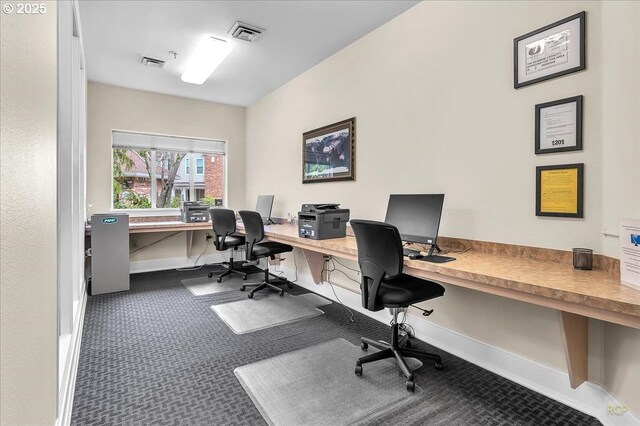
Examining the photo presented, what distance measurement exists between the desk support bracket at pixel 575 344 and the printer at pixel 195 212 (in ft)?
15.3

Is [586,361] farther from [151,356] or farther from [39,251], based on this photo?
[151,356]

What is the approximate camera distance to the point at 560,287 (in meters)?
1.46

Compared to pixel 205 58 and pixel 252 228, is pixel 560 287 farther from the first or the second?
pixel 205 58

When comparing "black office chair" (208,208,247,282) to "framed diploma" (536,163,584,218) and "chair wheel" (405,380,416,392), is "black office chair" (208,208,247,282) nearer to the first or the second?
"chair wheel" (405,380,416,392)

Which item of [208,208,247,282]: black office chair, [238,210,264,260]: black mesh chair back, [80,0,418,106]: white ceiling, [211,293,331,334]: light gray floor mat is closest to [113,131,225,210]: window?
[80,0,418,106]: white ceiling

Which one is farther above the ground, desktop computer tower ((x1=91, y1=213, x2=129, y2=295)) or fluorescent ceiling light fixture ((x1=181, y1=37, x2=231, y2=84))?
fluorescent ceiling light fixture ((x1=181, y1=37, x2=231, y2=84))

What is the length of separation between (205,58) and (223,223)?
2111 millimetres

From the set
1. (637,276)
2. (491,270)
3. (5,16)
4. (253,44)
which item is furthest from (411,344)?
(253,44)

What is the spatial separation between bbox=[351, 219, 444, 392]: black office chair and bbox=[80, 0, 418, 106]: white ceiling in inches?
82.0

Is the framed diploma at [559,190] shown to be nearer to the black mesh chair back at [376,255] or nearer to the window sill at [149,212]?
the black mesh chair back at [376,255]

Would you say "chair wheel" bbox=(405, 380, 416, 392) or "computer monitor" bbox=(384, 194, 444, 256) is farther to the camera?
"computer monitor" bbox=(384, 194, 444, 256)

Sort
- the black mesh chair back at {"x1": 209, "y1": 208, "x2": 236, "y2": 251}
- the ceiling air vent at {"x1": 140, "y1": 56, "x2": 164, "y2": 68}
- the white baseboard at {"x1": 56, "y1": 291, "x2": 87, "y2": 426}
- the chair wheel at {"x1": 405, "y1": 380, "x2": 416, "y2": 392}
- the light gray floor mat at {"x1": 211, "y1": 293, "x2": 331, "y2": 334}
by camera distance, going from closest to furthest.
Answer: the white baseboard at {"x1": 56, "y1": 291, "x2": 87, "y2": 426}
the chair wheel at {"x1": 405, "y1": 380, "x2": 416, "y2": 392}
the light gray floor mat at {"x1": 211, "y1": 293, "x2": 331, "y2": 334}
the ceiling air vent at {"x1": 140, "y1": 56, "x2": 164, "y2": 68}
the black mesh chair back at {"x1": 209, "y1": 208, "x2": 236, "y2": 251}

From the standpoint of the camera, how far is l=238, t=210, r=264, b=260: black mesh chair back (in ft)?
12.4

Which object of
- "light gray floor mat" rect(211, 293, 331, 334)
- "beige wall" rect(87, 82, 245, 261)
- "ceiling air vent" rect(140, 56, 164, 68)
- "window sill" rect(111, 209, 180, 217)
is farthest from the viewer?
"window sill" rect(111, 209, 180, 217)
